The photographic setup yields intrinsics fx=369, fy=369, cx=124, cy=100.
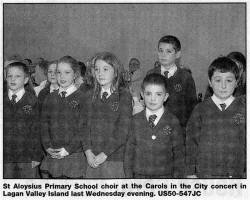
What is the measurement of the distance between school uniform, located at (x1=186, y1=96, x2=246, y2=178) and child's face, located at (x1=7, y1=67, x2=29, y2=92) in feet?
4.07

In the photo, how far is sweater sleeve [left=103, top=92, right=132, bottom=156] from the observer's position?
2.57 m

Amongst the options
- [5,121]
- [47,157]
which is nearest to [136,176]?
[47,157]

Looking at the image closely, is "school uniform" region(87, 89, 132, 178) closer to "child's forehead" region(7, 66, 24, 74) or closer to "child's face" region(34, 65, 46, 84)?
"child's face" region(34, 65, 46, 84)

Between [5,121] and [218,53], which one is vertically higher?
[218,53]

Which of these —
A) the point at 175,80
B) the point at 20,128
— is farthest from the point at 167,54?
the point at 20,128

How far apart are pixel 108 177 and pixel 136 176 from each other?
0.20m

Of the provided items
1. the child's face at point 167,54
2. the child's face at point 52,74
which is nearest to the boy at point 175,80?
the child's face at point 167,54

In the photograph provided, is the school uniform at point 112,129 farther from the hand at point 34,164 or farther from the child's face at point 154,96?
the hand at point 34,164

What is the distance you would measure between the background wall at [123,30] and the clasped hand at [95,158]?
0.66m

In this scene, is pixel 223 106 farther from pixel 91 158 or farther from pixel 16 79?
pixel 16 79

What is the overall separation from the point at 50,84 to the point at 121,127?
2.01 ft

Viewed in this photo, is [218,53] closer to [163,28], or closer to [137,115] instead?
[163,28]

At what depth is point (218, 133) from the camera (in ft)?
8.36

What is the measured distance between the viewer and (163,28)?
2.72m
